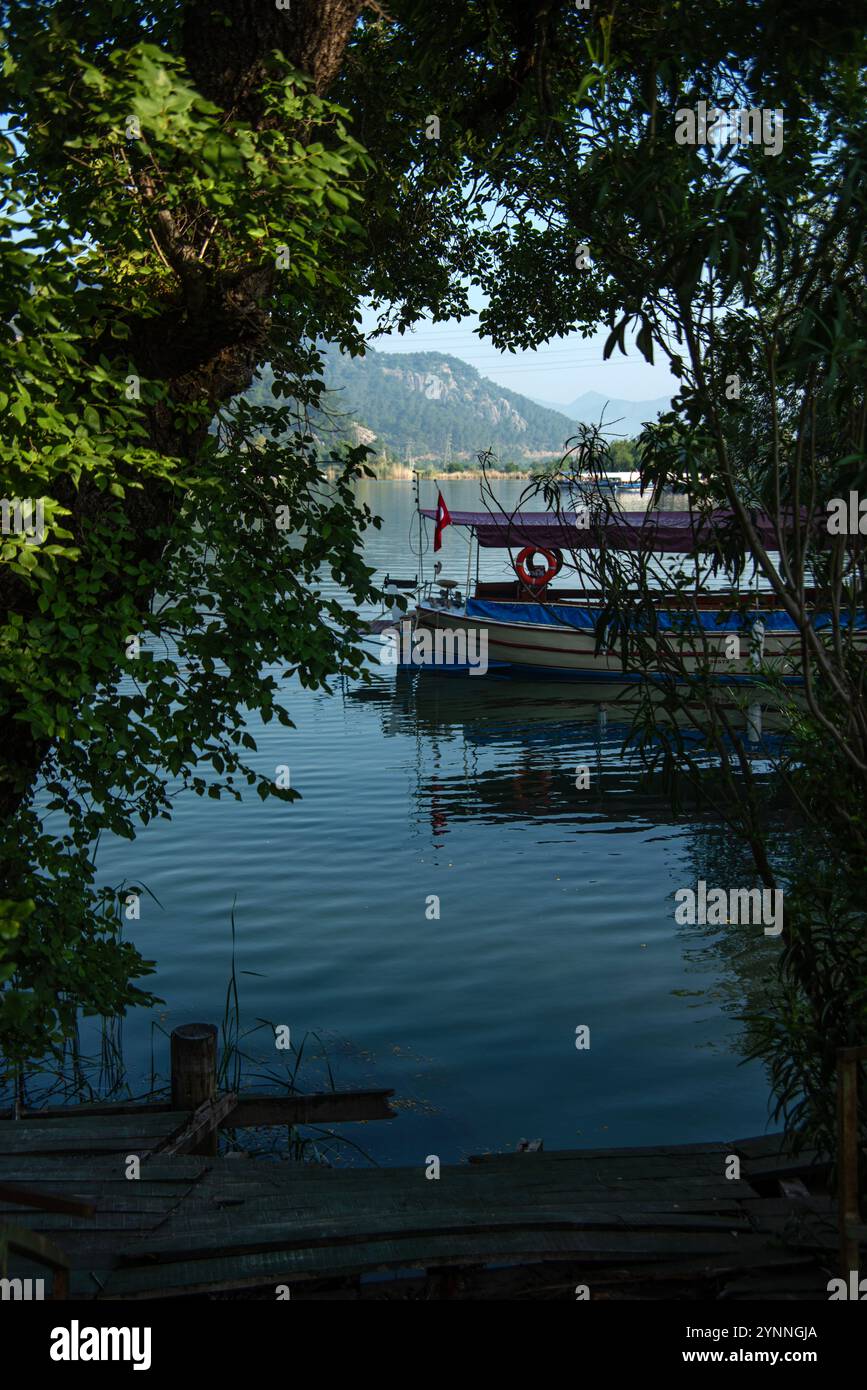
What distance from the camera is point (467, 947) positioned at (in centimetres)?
1314

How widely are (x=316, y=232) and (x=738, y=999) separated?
8.19 meters

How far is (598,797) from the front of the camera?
20.3 m

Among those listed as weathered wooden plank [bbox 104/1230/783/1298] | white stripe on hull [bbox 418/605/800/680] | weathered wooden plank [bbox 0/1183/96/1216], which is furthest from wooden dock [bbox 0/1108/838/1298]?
white stripe on hull [bbox 418/605/800/680]

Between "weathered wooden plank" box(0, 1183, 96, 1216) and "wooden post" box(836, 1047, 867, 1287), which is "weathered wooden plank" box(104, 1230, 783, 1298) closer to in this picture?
"wooden post" box(836, 1047, 867, 1287)

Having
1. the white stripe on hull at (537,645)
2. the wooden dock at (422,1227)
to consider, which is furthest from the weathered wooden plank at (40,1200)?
the white stripe on hull at (537,645)

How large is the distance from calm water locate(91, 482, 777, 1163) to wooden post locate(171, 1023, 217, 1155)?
184 cm

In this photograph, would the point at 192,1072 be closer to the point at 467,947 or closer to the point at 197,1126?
the point at 197,1126

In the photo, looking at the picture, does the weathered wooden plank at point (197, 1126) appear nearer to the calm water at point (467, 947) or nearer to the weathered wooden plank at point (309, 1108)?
the weathered wooden plank at point (309, 1108)

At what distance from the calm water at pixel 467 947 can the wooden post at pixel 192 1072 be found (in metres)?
1.84

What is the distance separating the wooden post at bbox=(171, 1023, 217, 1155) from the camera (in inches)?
298

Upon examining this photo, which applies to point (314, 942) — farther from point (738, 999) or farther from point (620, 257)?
point (620, 257)

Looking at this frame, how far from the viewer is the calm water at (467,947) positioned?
9734mm

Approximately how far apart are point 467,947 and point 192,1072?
19.3ft

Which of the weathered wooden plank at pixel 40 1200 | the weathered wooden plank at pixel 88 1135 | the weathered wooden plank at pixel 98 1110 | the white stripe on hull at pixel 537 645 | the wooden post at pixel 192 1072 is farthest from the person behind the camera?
the white stripe on hull at pixel 537 645
